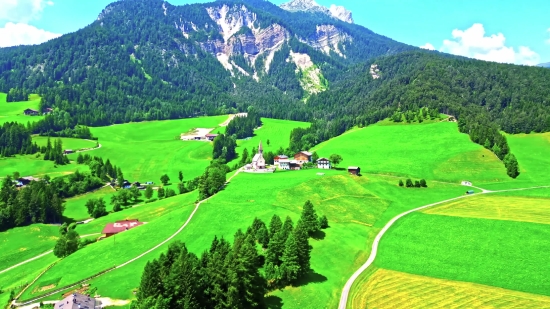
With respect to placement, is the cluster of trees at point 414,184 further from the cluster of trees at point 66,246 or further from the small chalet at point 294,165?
the cluster of trees at point 66,246

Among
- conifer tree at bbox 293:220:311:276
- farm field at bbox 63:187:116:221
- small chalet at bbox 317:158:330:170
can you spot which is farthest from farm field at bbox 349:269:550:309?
farm field at bbox 63:187:116:221

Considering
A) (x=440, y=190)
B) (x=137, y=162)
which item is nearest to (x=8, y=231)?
(x=137, y=162)

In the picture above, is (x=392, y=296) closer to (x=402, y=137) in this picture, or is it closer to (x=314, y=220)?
(x=314, y=220)

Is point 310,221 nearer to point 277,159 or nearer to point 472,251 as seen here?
point 472,251

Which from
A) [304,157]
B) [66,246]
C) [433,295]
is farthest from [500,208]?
[66,246]

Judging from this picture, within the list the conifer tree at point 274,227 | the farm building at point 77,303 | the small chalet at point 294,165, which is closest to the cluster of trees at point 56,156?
the small chalet at point 294,165

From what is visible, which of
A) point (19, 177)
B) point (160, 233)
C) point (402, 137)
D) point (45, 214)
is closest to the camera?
point (160, 233)

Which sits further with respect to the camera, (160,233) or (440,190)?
(440,190)

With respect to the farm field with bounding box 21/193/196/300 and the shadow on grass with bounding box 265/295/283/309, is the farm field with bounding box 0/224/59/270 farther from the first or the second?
the shadow on grass with bounding box 265/295/283/309
